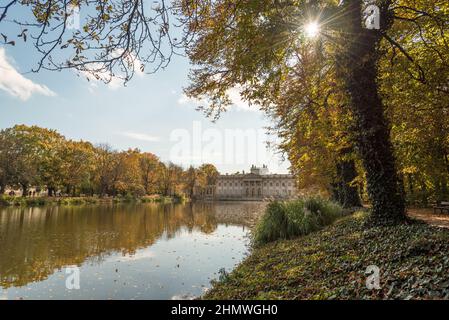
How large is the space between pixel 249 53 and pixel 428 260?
188 inches

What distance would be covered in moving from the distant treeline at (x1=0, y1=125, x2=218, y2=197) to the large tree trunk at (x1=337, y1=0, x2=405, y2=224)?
39647mm

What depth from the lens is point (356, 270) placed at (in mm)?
4707

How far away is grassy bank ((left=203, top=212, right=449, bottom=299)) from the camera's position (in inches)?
142

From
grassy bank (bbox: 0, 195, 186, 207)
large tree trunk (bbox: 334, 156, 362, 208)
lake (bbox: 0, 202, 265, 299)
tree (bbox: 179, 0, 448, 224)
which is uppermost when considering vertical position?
tree (bbox: 179, 0, 448, 224)

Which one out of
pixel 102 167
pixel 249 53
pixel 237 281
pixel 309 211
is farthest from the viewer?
pixel 102 167

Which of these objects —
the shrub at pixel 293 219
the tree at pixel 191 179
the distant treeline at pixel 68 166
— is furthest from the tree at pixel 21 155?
the tree at pixel 191 179

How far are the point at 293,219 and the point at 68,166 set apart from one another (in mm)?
40845

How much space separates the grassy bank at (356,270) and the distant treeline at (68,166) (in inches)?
1512

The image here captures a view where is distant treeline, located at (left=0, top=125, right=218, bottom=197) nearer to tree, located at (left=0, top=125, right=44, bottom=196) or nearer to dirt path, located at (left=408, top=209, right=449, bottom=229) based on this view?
tree, located at (left=0, top=125, right=44, bottom=196)

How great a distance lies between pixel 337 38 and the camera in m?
7.35

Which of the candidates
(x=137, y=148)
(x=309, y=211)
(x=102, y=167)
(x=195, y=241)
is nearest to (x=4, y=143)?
(x=102, y=167)

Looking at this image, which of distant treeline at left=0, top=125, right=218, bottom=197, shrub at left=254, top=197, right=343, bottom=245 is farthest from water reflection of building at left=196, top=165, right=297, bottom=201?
shrub at left=254, top=197, right=343, bottom=245

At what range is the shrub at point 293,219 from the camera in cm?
1052

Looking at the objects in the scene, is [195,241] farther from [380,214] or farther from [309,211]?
[380,214]
